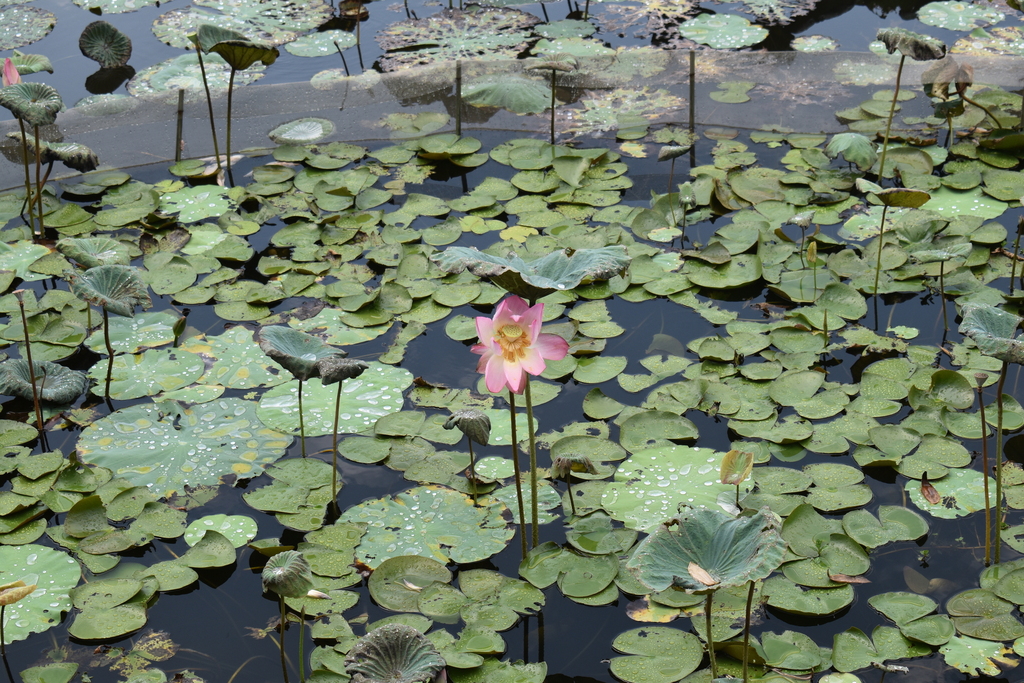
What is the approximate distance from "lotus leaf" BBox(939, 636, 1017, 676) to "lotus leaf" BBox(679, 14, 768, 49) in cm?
424

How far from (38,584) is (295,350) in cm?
90

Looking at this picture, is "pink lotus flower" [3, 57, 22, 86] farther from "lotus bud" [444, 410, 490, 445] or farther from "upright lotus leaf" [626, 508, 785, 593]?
"upright lotus leaf" [626, 508, 785, 593]

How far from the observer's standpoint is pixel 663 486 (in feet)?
8.14

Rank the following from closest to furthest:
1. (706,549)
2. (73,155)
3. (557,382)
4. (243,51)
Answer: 1. (706,549)
2. (557,382)
3. (73,155)
4. (243,51)

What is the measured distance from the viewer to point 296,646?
2090mm

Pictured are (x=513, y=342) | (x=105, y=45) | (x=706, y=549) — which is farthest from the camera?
(x=105, y=45)

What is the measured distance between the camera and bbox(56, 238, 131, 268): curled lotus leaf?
280 centimetres

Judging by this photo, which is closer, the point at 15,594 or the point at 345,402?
the point at 15,594

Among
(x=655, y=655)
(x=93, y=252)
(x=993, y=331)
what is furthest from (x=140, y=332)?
(x=993, y=331)

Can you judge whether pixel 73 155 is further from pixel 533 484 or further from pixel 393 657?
pixel 393 657

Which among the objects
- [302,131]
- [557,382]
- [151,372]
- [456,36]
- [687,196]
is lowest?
[557,382]

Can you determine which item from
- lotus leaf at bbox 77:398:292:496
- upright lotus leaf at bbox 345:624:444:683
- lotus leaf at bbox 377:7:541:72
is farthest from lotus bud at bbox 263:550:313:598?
lotus leaf at bbox 377:7:541:72

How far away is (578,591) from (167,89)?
12.7 ft

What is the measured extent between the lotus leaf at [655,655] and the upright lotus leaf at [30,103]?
9.29 ft
